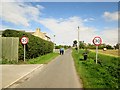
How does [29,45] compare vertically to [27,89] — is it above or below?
above

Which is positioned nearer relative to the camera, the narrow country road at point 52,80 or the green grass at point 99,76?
the narrow country road at point 52,80

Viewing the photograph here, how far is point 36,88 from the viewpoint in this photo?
9.27m

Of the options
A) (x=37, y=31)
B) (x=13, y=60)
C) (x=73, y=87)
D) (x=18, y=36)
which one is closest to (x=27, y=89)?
(x=73, y=87)

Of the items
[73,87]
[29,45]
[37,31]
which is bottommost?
[73,87]

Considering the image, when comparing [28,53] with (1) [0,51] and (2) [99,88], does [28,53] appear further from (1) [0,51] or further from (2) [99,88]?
(2) [99,88]

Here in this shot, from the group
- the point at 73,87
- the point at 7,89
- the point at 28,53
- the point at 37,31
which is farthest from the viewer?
the point at 37,31

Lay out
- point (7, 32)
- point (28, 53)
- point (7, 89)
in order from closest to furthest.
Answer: point (7, 89) → point (7, 32) → point (28, 53)

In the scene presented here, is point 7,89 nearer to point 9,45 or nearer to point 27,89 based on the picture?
point 27,89

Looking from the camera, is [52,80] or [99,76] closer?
[52,80]

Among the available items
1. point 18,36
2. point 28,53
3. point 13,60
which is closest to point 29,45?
point 28,53

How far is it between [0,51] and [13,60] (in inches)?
57.8

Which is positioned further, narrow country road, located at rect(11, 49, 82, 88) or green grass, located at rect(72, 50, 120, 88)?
green grass, located at rect(72, 50, 120, 88)

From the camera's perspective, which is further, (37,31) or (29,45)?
(37,31)

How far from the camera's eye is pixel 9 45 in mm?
22031
